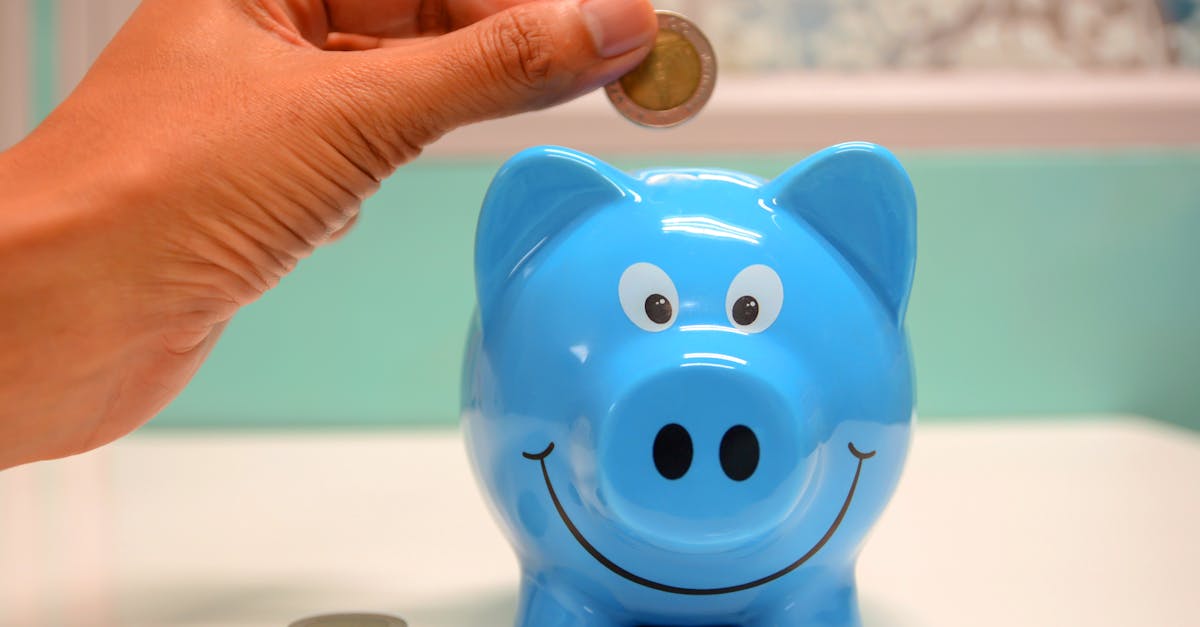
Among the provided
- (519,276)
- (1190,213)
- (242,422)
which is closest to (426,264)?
(242,422)

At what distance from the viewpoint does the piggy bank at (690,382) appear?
66cm

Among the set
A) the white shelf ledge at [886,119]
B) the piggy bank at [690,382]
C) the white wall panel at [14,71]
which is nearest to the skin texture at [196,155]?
the piggy bank at [690,382]

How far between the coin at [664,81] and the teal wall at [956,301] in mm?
788

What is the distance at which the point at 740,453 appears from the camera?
660 millimetres

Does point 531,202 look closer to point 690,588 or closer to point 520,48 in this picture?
point 520,48

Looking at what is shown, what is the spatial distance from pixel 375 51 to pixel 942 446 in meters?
1.05

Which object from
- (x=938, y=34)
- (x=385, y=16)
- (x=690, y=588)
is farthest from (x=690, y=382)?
(x=938, y=34)

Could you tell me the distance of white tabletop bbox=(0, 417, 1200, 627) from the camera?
91cm

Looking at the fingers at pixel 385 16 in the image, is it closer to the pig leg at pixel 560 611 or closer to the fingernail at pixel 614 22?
the fingernail at pixel 614 22

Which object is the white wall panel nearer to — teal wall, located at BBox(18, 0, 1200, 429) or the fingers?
teal wall, located at BBox(18, 0, 1200, 429)

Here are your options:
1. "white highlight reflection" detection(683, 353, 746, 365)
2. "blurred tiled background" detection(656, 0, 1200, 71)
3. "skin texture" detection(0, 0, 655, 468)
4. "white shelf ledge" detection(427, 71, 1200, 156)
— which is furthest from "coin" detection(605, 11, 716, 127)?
"blurred tiled background" detection(656, 0, 1200, 71)

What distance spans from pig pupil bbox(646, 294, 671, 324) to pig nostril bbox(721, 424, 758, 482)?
0.08 meters

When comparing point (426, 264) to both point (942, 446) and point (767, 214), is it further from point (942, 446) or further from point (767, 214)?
point (767, 214)

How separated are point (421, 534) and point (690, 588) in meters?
0.50
